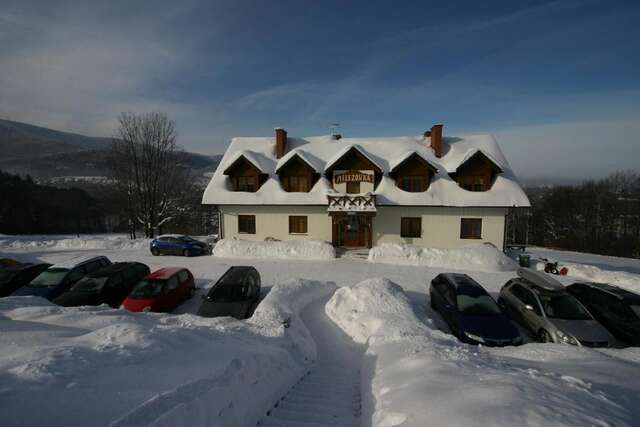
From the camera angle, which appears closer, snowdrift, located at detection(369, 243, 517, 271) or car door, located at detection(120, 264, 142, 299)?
car door, located at detection(120, 264, 142, 299)

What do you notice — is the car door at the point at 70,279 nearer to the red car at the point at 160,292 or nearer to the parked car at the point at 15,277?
the parked car at the point at 15,277

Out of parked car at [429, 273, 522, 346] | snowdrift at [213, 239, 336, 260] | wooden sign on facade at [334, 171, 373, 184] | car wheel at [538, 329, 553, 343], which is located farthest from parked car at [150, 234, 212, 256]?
car wheel at [538, 329, 553, 343]

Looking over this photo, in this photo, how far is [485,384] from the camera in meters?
4.01

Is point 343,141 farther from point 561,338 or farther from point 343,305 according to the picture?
point 561,338

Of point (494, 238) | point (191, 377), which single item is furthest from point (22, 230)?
point (494, 238)

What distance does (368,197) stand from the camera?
17516 mm

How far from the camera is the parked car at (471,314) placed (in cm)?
789

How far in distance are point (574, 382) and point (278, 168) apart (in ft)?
57.7

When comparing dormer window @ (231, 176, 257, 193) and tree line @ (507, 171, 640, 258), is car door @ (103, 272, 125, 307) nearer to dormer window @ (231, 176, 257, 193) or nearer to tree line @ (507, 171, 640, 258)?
dormer window @ (231, 176, 257, 193)

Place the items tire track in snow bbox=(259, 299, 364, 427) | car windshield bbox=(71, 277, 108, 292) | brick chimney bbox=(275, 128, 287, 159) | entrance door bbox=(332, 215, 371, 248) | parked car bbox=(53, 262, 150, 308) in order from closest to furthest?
1. tire track in snow bbox=(259, 299, 364, 427)
2. parked car bbox=(53, 262, 150, 308)
3. car windshield bbox=(71, 277, 108, 292)
4. entrance door bbox=(332, 215, 371, 248)
5. brick chimney bbox=(275, 128, 287, 159)

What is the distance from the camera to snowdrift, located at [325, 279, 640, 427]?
128 inches

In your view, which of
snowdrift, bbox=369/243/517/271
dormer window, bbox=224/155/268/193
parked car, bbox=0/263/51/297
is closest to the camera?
parked car, bbox=0/263/51/297

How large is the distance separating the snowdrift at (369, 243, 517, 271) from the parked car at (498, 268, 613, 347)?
5072 millimetres

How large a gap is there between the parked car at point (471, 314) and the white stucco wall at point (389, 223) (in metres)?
7.85
